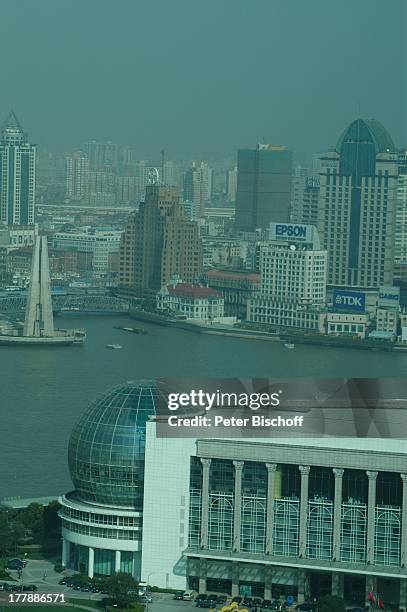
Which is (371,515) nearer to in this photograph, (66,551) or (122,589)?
(122,589)

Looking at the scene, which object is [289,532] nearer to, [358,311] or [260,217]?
[358,311]

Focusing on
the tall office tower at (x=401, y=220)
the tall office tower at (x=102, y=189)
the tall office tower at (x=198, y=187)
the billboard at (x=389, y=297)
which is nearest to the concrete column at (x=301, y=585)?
the billboard at (x=389, y=297)

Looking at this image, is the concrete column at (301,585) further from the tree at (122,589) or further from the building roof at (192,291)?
the building roof at (192,291)

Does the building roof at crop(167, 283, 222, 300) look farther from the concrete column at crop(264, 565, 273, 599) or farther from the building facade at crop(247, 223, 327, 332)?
the concrete column at crop(264, 565, 273, 599)

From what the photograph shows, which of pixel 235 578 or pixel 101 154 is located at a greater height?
pixel 101 154

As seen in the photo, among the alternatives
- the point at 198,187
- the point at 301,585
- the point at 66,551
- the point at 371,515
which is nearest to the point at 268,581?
the point at 301,585


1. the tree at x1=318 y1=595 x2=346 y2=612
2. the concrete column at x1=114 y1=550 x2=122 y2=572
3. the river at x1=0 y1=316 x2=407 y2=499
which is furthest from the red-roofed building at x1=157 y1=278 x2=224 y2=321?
the tree at x1=318 y1=595 x2=346 y2=612

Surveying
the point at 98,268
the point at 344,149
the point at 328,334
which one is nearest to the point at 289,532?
the point at 328,334
